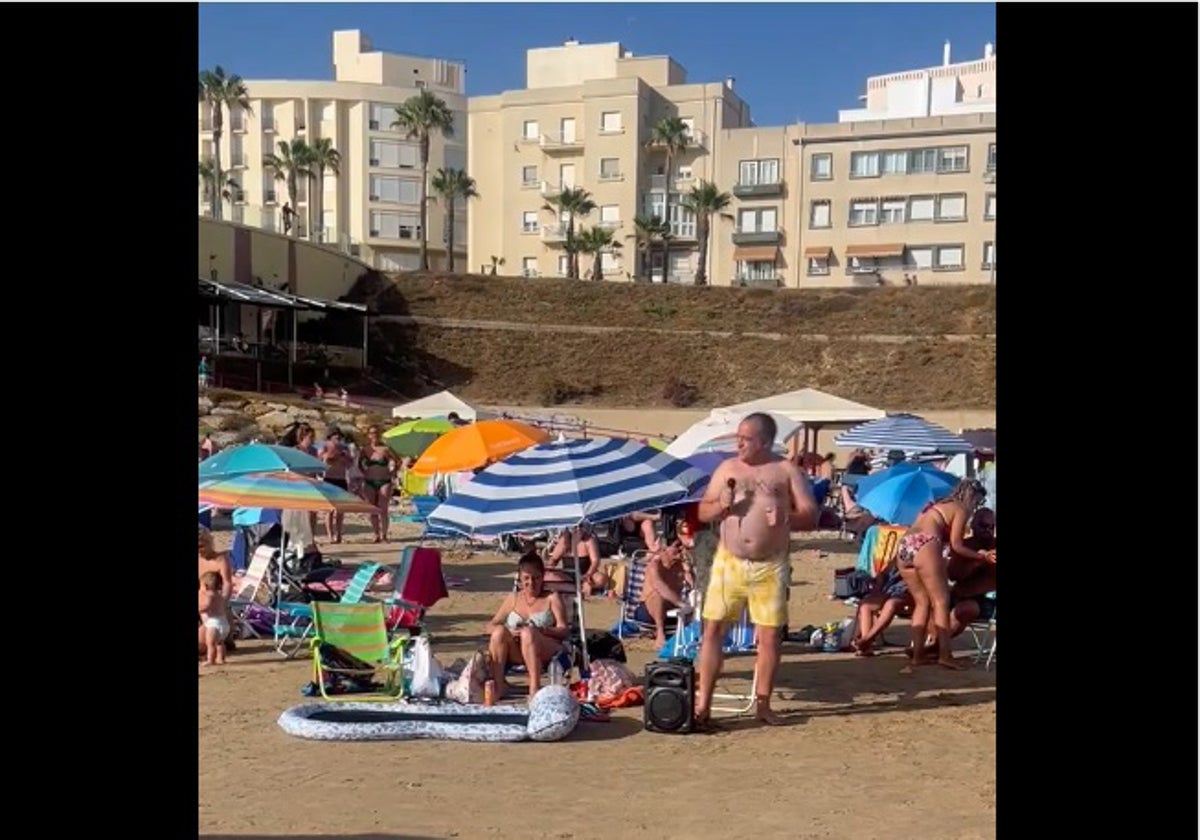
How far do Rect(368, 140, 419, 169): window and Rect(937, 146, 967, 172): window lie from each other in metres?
27.5

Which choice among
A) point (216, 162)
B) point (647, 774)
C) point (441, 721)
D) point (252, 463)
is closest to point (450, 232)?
point (216, 162)

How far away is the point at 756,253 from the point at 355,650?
4988 cm

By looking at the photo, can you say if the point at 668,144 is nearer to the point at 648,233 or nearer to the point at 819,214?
the point at 648,233

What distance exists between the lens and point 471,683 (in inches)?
254

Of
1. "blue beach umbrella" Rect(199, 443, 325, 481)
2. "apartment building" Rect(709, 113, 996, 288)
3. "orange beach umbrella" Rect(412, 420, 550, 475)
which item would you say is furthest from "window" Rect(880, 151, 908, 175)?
"blue beach umbrella" Rect(199, 443, 325, 481)

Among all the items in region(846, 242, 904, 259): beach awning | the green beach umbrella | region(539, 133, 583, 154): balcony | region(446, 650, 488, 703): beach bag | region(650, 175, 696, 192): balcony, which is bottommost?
region(446, 650, 488, 703): beach bag

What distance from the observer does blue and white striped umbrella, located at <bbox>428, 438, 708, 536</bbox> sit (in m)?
6.12

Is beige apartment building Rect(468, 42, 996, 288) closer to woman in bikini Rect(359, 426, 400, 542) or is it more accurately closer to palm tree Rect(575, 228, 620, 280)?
palm tree Rect(575, 228, 620, 280)
